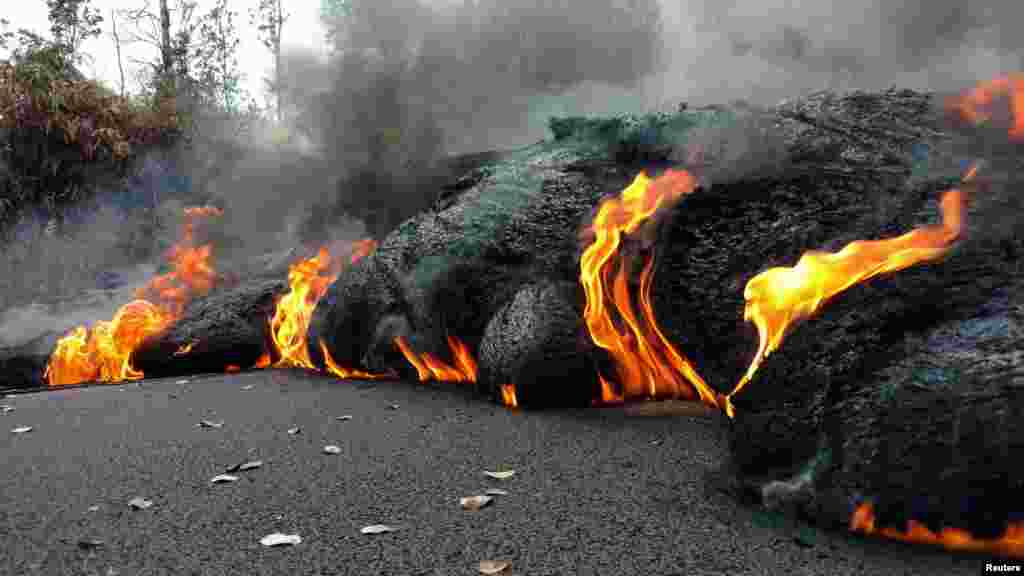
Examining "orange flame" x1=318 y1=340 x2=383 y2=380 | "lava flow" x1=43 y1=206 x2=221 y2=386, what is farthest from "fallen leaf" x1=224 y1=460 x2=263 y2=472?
"lava flow" x1=43 y1=206 x2=221 y2=386

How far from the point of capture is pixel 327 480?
3.17 m

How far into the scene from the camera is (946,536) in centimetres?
222

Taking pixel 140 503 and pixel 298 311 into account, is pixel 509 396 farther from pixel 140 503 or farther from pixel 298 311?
pixel 298 311

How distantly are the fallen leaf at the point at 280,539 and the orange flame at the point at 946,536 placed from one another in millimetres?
1921

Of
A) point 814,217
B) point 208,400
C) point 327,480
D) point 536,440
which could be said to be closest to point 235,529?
point 327,480

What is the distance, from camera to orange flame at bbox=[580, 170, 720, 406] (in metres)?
4.68

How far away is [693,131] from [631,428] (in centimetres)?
216

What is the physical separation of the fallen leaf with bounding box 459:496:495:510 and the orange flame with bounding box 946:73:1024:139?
124 inches

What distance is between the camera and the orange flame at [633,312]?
4.68 metres

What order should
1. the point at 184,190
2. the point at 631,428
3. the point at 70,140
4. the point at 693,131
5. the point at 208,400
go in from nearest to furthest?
the point at 631,428
the point at 693,131
the point at 208,400
the point at 70,140
the point at 184,190

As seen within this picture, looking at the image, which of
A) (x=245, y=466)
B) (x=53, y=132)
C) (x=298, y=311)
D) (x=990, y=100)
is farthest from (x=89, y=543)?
(x=53, y=132)

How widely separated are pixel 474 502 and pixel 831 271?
176cm

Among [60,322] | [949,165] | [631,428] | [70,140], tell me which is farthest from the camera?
[70,140]

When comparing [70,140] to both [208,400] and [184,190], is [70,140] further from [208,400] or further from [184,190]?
[208,400]
